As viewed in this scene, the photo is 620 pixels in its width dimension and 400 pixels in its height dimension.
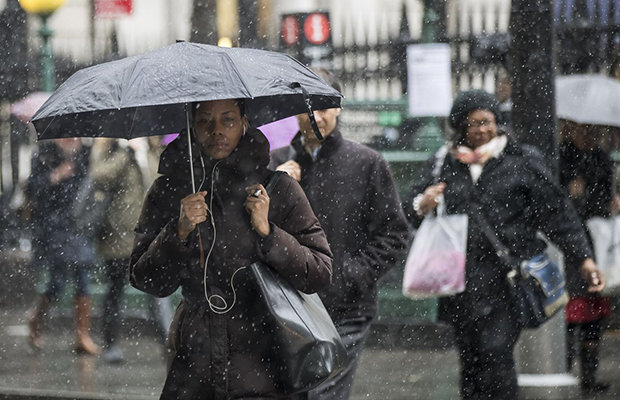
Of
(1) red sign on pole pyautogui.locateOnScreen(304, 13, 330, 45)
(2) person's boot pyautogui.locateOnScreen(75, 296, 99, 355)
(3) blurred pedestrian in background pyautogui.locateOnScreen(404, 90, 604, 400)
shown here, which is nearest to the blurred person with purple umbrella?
(3) blurred pedestrian in background pyautogui.locateOnScreen(404, 90, 604, 400)

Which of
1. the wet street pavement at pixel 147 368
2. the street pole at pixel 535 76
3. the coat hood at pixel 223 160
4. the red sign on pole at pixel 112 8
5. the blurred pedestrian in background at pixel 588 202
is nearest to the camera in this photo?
the coat hood at pixel 223 160

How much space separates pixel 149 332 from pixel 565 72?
451 cm

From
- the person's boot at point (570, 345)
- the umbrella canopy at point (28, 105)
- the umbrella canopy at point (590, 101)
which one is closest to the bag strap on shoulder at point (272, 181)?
the person's boot at point (570, 345)

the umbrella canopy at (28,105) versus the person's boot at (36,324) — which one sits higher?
the umbrella canopy at (28,105)

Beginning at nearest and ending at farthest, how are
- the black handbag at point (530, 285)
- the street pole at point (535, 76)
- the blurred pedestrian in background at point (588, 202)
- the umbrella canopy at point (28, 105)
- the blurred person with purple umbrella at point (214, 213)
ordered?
the blurred person with purple umbrella at point (214, 213), the black handbag at point (530, 285), the street pole at point (535, 76), the blurred pedestrian in background at point (588, 202), the umbrella canopy at point (28, 105)

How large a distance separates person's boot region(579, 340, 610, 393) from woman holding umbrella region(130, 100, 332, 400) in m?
4.08

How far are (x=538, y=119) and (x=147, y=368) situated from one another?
3.67 meters

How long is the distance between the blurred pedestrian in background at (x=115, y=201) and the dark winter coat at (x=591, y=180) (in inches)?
130

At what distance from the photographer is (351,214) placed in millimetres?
5398

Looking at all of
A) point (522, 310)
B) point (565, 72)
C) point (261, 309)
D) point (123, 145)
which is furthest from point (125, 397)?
point (565, 72)

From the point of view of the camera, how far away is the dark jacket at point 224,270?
4.10 meters

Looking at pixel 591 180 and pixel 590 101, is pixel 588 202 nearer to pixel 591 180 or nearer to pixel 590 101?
pixel 591 180

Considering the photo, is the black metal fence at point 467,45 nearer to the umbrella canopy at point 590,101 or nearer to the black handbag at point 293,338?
the umbrella canopy at point 590,101

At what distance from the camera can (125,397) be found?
7.79 m
